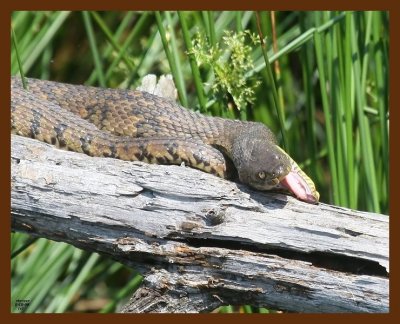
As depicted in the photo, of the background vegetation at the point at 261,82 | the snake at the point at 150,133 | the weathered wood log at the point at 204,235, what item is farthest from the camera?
the background vegetation at the point at 261,82

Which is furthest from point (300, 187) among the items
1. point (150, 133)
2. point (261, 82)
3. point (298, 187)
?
point (261, 82)

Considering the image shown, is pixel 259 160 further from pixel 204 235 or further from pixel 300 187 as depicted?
pixel 204 235

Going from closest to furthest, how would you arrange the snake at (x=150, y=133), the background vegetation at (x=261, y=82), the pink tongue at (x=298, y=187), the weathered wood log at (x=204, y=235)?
the weathered wood log at (x=204, y=235) → the pink tongue at (x=298, y=187) → the snake at (x=150, y=133) → the background vegetation at (x=261, y=82)

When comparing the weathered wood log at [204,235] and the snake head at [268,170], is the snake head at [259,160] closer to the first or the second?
the snake head at [268,170]

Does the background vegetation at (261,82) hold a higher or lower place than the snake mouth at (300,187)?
higher

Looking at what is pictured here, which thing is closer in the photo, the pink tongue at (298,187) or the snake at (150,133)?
the pink tongue at (298,187)

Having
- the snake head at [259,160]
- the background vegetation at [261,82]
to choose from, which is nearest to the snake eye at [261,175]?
the snake head at [259,160]

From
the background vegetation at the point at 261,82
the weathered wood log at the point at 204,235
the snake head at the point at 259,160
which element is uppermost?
the background vegetation at the point at 261,82
